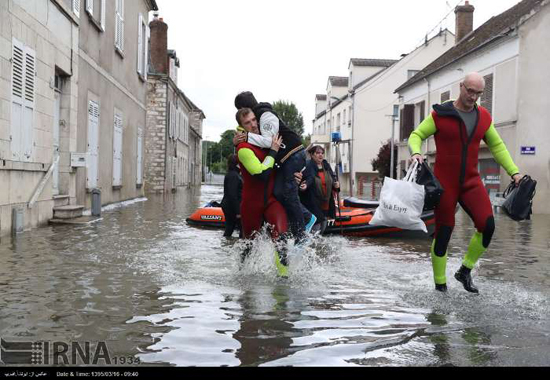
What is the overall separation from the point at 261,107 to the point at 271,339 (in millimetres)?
2749

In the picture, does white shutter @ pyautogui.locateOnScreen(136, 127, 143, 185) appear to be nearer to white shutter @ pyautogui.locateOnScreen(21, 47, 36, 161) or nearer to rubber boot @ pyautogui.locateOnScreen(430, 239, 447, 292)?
white shutter @ pyautogui.locateOnScreen(21, 47, 36, 161)

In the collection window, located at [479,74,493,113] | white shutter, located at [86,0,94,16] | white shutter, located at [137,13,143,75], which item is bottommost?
window, located at [479,74,493,113]

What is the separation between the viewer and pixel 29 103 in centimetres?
1112

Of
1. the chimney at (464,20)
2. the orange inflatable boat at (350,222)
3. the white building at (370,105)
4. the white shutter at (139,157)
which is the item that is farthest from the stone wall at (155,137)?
the orange inflatable boat at (350,222)

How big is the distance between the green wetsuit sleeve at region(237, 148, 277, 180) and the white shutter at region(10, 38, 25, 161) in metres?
5.85

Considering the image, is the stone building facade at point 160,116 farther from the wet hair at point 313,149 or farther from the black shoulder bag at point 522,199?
the black shoulder bag at point 522,199

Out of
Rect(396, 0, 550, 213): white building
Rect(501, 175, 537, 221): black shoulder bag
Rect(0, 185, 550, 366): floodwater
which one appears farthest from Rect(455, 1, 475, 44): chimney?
Rect(501, 175, 537, 221): black shoulder bag

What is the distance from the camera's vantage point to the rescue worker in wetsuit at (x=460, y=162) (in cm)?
569

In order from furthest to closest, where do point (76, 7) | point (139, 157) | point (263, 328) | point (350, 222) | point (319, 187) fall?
point (139, 157), point (76, 7), point (350, 222), point (319, 187), point (263, 328)

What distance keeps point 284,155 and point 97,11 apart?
12.4 m

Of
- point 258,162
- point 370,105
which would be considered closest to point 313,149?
point 258,162

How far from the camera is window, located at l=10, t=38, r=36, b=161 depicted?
1038cm

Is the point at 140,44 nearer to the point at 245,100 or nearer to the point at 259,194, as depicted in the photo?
the point at 245,100
